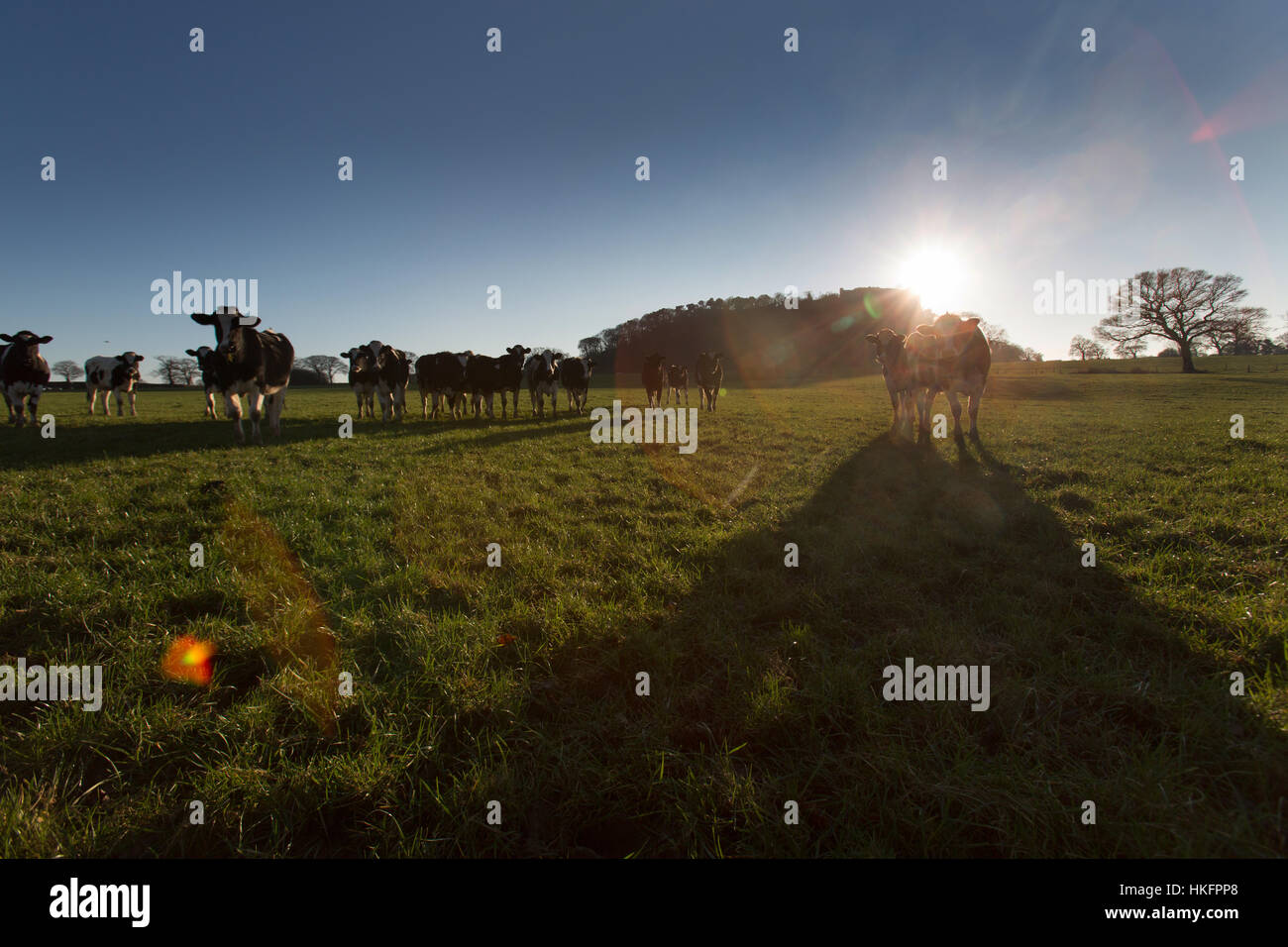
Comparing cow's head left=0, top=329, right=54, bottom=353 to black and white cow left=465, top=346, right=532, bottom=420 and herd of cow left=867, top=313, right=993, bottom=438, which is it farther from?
herd of cow left=867, top=313, right=993, bottom=438

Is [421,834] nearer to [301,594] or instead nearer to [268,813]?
[268,813]

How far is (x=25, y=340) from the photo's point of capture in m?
15.2

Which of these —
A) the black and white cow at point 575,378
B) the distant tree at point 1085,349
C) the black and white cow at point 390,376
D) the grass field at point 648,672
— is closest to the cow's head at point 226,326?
the grass field at point 648,672

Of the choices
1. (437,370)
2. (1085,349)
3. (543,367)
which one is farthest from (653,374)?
(1085,349)

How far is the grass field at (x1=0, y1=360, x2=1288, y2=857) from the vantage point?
1.95 metres

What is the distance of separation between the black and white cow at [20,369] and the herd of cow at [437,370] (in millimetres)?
24

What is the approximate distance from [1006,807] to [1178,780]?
83 cm

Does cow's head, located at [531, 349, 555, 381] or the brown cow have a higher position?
cow's head, located at [531, 349, 555, 381]

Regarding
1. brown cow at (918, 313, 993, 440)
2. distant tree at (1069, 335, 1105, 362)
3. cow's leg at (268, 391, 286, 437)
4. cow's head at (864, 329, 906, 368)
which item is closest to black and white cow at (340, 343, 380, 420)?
cow's leg at (268, 391, 286, 437)

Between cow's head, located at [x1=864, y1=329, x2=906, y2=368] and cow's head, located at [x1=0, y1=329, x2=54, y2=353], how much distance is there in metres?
24.9

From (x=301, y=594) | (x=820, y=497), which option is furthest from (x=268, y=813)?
(x=820, y=497)
